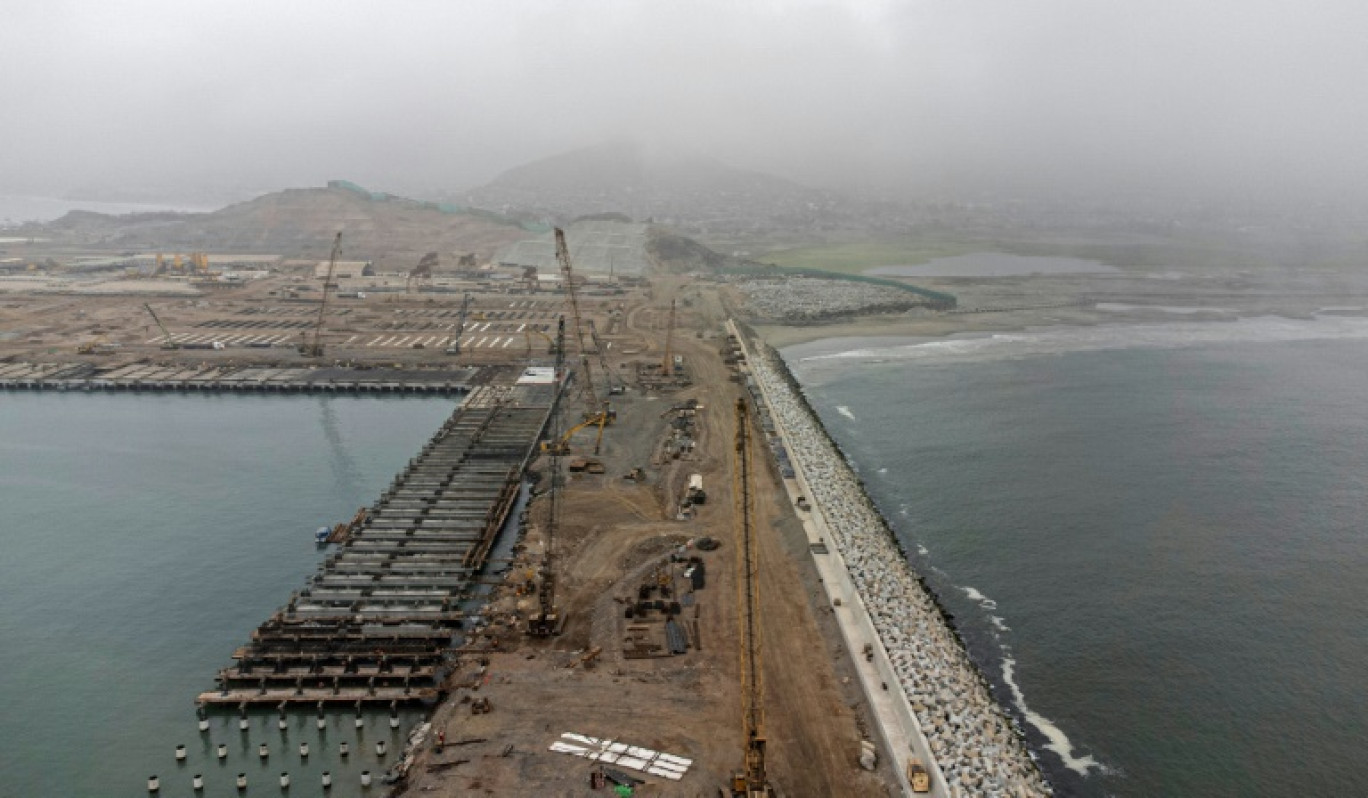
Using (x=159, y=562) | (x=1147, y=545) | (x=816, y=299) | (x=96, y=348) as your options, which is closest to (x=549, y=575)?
(x=159, y=562)

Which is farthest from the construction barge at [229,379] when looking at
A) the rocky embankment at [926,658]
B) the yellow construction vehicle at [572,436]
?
the rocky embankment at [926,658]

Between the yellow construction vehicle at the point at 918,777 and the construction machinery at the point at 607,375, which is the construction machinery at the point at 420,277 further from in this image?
the yellow construction vehicle at the point at 918,777

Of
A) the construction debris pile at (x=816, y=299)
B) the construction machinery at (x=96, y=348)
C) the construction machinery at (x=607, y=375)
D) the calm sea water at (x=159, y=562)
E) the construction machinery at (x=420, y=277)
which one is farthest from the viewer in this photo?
the construction machinery at (x=420, y=277)

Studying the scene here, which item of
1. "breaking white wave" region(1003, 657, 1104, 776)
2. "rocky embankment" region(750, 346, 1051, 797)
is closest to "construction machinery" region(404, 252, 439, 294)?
"rocky embankment" region(750, 346, 1051, 797)

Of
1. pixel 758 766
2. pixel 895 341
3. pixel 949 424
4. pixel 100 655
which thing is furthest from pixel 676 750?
pixel 895 341

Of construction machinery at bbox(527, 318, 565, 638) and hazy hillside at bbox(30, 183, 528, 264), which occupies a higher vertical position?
hazy hillside at bbox(30, 183, 528, 264)

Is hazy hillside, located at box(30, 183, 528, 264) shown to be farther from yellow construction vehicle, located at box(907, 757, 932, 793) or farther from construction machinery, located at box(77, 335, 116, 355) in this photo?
yellow construction vehicle, located at box(907, 757, 932, 793)
